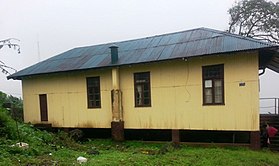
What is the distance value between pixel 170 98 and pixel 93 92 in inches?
170

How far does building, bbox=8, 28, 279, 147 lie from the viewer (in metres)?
12.2

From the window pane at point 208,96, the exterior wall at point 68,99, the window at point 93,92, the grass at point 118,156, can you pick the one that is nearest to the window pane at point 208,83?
the window pane at point 208,96

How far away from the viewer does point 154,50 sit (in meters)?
14.9

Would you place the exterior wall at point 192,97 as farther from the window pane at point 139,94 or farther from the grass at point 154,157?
the grass at point 154,157

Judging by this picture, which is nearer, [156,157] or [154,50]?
[156,157]

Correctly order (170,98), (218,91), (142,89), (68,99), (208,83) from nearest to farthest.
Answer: (218,91) → (208,83) → (170,98) → (142,89) → (68,99)

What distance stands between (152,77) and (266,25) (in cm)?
1323

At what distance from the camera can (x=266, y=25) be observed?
23062 mm

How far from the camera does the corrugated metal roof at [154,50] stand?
495 inches

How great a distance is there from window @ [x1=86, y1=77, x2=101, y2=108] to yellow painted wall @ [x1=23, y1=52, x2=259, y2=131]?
0.86ft

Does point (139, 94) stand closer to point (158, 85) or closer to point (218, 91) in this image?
point (158, 85)

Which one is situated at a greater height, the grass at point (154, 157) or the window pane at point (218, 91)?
the window pane at point (218, 91)

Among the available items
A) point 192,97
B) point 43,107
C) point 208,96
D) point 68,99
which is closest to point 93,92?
point 68,99

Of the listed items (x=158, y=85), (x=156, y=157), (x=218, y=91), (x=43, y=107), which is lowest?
(x=156, y=157)
